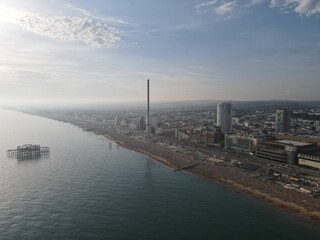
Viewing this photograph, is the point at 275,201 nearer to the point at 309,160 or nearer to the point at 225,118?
the point at 309,160

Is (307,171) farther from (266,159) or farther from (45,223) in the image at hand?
(45,223)

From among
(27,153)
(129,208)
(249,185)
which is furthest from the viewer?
(27,153)

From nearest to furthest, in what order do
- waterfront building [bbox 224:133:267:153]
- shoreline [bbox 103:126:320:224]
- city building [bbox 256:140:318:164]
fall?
shoreline [bbox 103:126:320:224] < city building [bbox 256:140:318:164] < waterfront building [bbox 224:133:267:153]

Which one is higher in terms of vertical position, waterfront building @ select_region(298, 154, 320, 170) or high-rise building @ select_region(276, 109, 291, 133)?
high-rise building @ select_region(276, 109, 291, 133)

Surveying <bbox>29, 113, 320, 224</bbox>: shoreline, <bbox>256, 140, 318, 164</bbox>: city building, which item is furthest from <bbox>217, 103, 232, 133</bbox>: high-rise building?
<bbox>256, 140, 318, 164</bbox>: city building

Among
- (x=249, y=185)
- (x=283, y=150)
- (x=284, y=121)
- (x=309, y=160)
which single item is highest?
(x=284, y=121)

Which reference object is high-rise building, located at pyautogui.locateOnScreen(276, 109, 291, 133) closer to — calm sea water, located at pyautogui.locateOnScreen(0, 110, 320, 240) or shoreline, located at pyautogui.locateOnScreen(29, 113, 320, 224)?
shoreline, located at pyautogui.locateOnScreen(29, 113, 320, 224)

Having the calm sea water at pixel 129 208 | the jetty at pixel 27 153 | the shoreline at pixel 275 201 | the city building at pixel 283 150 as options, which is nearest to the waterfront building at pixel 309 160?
the city building at pixel 283 150

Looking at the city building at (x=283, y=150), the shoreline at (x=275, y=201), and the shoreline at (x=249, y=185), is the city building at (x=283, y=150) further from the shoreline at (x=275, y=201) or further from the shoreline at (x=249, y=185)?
the shoreline at (x=275, y=201)

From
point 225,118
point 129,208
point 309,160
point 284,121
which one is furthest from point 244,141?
point 129,208
